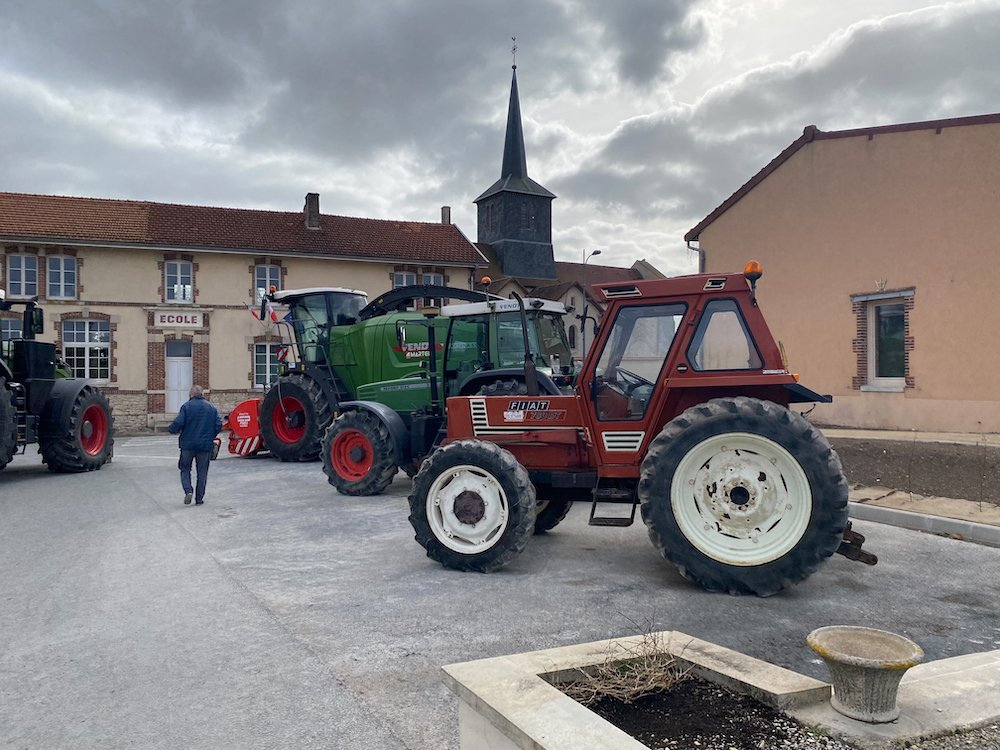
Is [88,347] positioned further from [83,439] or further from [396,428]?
[396,428]

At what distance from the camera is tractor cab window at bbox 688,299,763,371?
566 cm

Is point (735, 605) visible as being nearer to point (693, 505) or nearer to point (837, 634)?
point (693, 505)

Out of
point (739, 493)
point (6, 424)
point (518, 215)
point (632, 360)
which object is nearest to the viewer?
point (739, 493)

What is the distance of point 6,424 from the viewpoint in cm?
1070

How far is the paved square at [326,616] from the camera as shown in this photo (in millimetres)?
3473

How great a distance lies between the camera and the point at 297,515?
339 inches

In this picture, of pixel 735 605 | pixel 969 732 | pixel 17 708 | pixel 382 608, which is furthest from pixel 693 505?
pixel 17 708

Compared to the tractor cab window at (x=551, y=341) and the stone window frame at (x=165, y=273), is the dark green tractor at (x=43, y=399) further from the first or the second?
the stone window frame at (x=165, y=273)

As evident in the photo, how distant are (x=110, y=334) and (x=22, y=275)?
10.4 ft

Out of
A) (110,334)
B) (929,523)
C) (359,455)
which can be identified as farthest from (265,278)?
(929,523)

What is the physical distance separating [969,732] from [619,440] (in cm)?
362

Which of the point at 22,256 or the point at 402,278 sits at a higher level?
the point at 22,256

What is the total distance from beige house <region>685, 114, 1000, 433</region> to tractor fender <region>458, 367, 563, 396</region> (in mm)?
9413

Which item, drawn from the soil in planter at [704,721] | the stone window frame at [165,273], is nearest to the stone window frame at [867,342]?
the soil in planter at [704,721]
